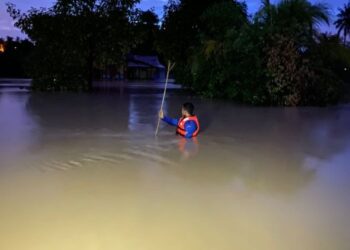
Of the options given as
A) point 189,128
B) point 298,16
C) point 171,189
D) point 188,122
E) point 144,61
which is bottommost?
point 171,189

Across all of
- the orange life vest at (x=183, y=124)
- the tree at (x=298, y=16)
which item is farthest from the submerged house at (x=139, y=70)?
the orange life vest at (x=183, y=124)

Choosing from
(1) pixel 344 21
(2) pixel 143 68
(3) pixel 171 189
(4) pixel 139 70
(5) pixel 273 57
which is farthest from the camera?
(1) pixel 344 21

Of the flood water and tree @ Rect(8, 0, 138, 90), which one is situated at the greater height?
tree @ Rect(8, 0, 138, 90)

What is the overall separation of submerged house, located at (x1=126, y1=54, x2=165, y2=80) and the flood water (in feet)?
140

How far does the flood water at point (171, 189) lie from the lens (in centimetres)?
354

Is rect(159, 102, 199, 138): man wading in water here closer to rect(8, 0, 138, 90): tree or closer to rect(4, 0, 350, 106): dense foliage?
rect(4, 0, 350, 106): dense foliage

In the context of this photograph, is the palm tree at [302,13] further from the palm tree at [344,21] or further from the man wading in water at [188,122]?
the palm tree at [344,21]

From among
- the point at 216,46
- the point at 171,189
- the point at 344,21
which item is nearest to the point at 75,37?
the point at 216,46

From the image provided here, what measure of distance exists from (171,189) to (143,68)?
48.5 metres

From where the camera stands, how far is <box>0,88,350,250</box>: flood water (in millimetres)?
3539

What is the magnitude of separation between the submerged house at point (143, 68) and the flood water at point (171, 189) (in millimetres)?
42712

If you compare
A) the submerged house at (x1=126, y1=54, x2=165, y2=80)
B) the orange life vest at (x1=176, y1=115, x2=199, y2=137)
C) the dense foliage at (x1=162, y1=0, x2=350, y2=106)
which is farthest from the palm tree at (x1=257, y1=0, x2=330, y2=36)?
the submerged house at (x1=126, y1=54, x2=165, y2=80)

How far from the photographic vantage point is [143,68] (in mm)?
52656

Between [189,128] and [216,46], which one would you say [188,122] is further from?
[216,46]
